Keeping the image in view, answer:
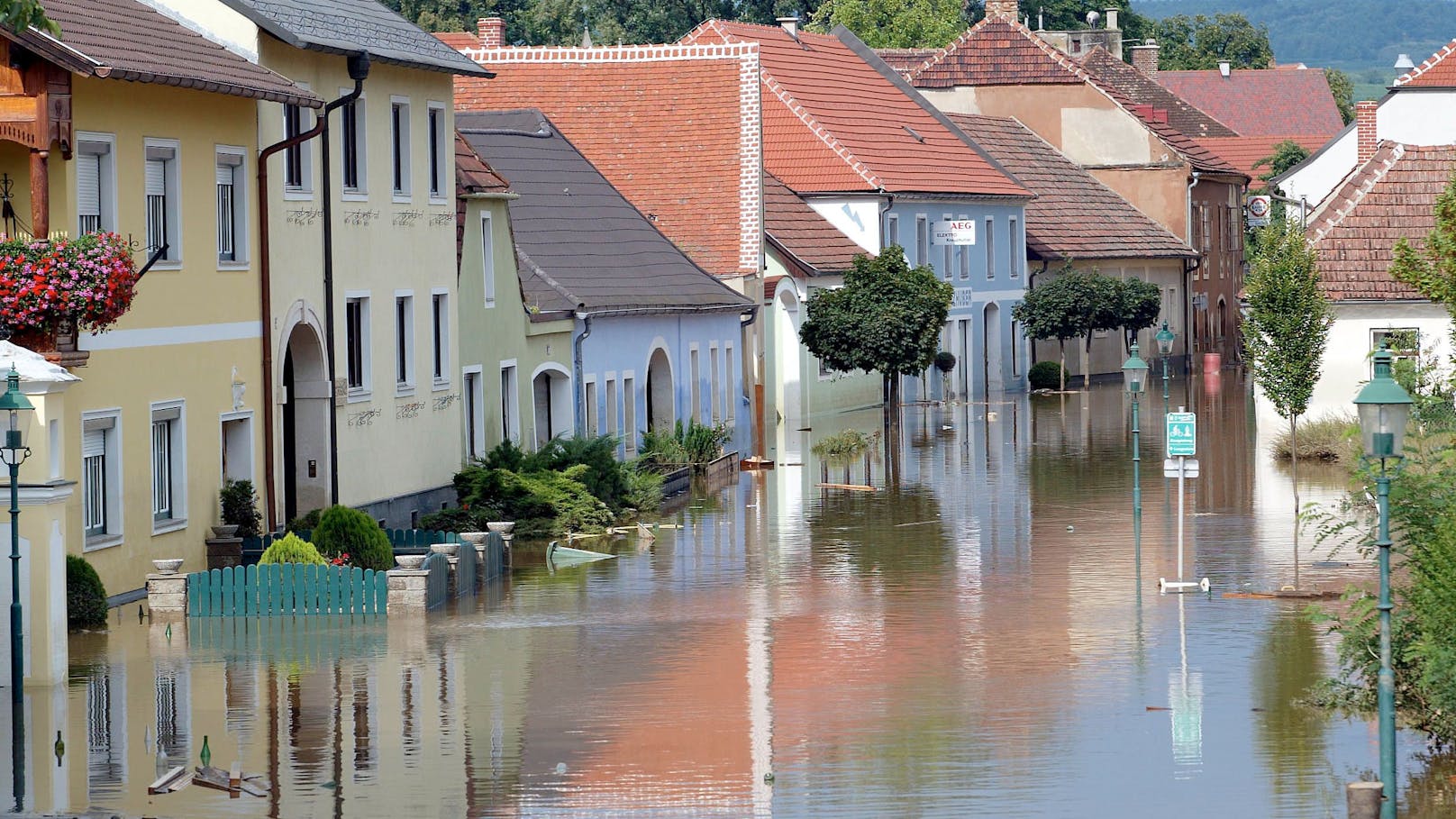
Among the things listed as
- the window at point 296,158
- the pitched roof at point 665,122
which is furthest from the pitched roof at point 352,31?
the pitched roof at point 665,122

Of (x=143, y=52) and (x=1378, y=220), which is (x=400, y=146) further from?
(x=1378, y=220)

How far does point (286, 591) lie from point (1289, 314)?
2036 centimetres

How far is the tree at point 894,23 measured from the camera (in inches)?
3996

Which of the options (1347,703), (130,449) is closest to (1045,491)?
A: (130,449)

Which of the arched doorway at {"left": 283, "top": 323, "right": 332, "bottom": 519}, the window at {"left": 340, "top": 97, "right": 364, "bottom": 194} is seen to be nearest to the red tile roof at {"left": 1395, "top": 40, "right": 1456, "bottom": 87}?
the window at {"left": 340, "top": 97, "right": 364, "bottom": 194}

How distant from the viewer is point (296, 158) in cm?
2869

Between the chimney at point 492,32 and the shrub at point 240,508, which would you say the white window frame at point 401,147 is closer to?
the shrub at point 240,508

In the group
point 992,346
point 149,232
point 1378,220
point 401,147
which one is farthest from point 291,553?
point 992,346

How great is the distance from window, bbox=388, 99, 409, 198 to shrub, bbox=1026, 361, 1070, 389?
38.4 m

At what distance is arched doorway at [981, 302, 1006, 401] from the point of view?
67.4 m

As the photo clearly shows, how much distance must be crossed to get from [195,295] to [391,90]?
676 centimetres

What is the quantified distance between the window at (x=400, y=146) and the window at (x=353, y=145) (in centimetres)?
130

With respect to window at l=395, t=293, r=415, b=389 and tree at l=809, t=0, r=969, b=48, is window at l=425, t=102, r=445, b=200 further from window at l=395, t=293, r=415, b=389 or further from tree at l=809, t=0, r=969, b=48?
tree at l=809, t=0, r=969, b=48

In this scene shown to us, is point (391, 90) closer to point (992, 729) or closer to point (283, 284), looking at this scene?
point (283, 284)
